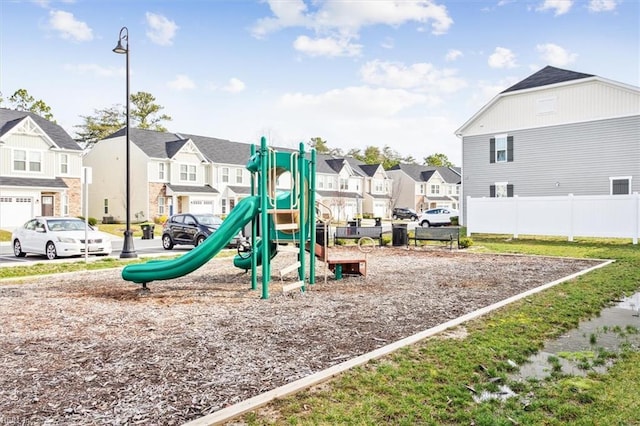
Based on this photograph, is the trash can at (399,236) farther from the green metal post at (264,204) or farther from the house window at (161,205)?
the house window at (161,205)

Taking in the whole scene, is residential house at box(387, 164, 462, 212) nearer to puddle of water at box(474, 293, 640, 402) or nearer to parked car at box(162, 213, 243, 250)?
parked car at box(162, 213, 243, 250)

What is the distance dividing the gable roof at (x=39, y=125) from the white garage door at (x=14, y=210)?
4.77m

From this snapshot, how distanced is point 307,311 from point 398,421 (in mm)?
3875

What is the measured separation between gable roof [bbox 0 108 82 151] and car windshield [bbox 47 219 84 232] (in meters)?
20.4

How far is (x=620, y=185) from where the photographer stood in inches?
954

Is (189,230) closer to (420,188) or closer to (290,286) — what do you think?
(290,286)

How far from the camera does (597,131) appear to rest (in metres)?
24.8

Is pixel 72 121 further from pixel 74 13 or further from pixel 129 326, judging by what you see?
pixel 129 326

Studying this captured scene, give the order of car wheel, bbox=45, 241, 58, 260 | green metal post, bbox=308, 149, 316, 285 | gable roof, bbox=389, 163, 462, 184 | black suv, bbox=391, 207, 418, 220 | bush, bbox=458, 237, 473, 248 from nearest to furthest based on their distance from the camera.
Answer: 1. green metal post, bbox=308, 149, 316, 285
2. car wheel, bbox=45, 241, 58, 260
3. bush, bbox=458, 237, 473, 248
4. black suv, bbox=391, 207, 418, 220
5. gable roof, bbox=389, 163, 462, 184

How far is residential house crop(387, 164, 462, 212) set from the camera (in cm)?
6600

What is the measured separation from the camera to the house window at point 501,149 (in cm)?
2795

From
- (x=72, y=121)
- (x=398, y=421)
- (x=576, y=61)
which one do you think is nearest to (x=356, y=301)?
(x=398, y=421)

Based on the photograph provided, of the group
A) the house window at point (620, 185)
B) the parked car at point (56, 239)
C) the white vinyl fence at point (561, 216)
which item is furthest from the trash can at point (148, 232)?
the house window at point (620, 185)

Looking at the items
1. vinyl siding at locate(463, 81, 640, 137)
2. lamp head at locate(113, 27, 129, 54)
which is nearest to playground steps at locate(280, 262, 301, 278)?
lamp head at locate(113, 27, 129, 54)
